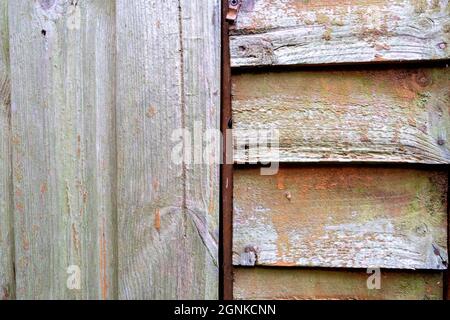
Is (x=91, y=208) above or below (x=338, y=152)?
below

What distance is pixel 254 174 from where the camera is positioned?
620mm

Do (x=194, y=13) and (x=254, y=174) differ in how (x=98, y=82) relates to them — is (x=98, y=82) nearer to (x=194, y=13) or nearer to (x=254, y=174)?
(x=194, y=13)

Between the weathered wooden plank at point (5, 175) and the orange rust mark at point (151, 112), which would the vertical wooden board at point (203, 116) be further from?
the weathered wooden plank at point (5, 175)

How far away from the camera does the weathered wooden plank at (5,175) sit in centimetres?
65

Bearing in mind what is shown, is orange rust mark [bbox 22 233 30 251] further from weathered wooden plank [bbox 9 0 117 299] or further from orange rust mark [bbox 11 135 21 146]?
orange rust mark [bbox 11 135 21 146]

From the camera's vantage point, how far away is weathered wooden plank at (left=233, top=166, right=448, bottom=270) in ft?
1.94

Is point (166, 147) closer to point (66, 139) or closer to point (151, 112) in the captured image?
point (151, 112)

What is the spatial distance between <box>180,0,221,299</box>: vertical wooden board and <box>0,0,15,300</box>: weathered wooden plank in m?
0.35

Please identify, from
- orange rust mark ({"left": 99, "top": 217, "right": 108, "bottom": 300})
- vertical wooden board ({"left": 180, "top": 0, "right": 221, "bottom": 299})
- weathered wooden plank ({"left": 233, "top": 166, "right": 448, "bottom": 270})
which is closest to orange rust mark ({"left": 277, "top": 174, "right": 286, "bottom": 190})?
weathered wooden plank ({"left": 233, "top": 166, "right": 448, "bottom": 270})

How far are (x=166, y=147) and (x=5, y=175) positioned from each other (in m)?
0.33

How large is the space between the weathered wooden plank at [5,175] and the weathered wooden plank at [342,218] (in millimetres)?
440

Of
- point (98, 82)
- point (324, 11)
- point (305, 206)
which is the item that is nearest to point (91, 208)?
point (98, 82)
